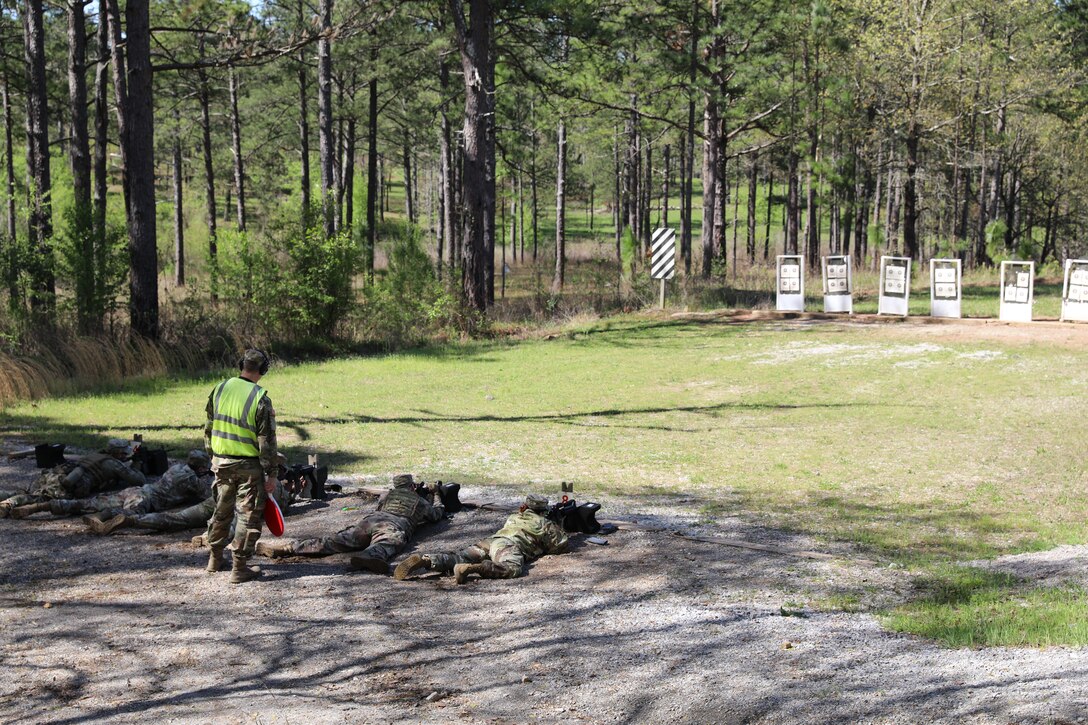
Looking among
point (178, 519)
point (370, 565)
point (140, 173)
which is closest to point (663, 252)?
point (140, 173)

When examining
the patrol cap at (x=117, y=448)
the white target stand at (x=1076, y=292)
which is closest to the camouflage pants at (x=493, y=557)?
the patrol cap at (x=117, y=448)

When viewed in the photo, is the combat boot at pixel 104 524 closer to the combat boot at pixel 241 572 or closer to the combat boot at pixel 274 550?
the combat boot at pixel 274 550

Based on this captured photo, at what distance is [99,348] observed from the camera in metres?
19.7

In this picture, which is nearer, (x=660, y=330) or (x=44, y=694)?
(x=44, y=694)

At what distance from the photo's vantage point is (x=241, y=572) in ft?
27.1

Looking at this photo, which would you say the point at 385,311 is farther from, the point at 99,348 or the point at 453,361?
the point at 99,348

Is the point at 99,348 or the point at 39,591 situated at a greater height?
the point at 99,348

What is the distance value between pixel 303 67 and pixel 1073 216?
4452cm

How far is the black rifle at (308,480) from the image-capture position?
10.8 m

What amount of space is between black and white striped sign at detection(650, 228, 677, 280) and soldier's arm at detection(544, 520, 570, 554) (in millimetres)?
19244

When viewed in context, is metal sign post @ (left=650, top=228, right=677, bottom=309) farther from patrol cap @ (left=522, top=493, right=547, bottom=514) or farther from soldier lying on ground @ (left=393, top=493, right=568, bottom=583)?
soldier lying on ground @ (left=393, top=493, right=568, bottom=583)

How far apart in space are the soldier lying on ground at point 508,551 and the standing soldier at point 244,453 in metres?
1.28

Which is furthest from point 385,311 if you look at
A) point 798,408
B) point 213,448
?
point 213,448

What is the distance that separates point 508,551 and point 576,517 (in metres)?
0.96
